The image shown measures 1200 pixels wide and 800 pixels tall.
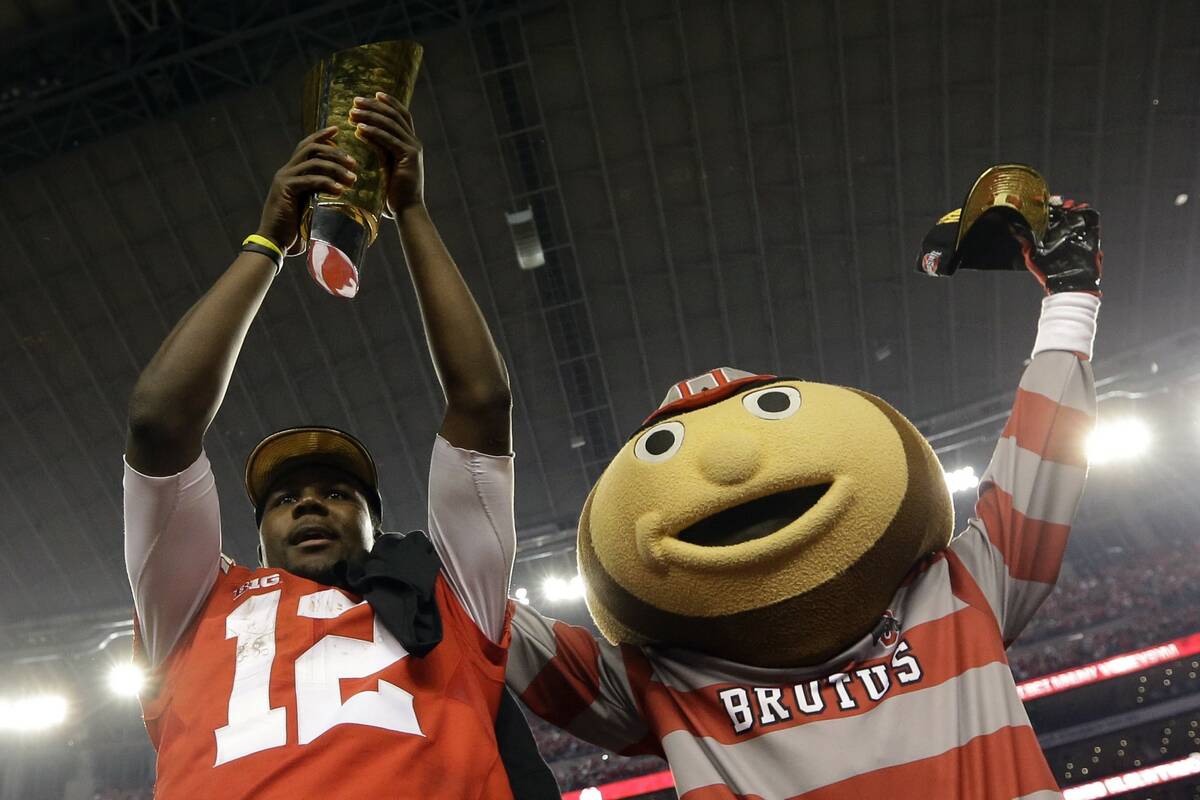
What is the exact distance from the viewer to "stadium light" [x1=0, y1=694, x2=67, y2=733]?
1436cm

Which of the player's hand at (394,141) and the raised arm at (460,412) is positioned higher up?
the player's hand at (394,141)

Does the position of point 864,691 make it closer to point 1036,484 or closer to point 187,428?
point 1036,484

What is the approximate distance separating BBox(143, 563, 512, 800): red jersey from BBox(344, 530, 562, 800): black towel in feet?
0.20

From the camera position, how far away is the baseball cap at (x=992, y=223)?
8.08 ft

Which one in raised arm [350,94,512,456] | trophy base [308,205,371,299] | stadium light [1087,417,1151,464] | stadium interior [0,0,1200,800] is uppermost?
trophy base [308,205,371,299]

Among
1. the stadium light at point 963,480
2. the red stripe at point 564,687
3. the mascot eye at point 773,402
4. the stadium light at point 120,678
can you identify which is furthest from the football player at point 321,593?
the stadium light at point 120,678

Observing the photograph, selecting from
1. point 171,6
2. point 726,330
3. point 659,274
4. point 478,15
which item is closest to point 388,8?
point 478,15

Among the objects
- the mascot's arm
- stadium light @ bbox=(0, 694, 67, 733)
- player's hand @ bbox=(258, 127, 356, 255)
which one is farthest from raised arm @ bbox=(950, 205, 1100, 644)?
stadium light @ bbox=(0, 694, 67, 733)

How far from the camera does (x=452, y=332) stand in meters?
1.90

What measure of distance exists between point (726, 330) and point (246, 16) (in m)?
6.32

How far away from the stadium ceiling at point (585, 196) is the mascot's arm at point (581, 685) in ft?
26.0

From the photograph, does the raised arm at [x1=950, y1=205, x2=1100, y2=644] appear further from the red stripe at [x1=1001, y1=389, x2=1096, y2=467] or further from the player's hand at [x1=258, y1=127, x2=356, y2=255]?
the player's hand at [x1=258, y1=127, x2=356, y2=255]

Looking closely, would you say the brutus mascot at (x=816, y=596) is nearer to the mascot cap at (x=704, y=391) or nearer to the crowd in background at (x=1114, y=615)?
the mascot cap at (x=704, y=391)

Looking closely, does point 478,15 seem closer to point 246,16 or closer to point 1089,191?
point 246,16
